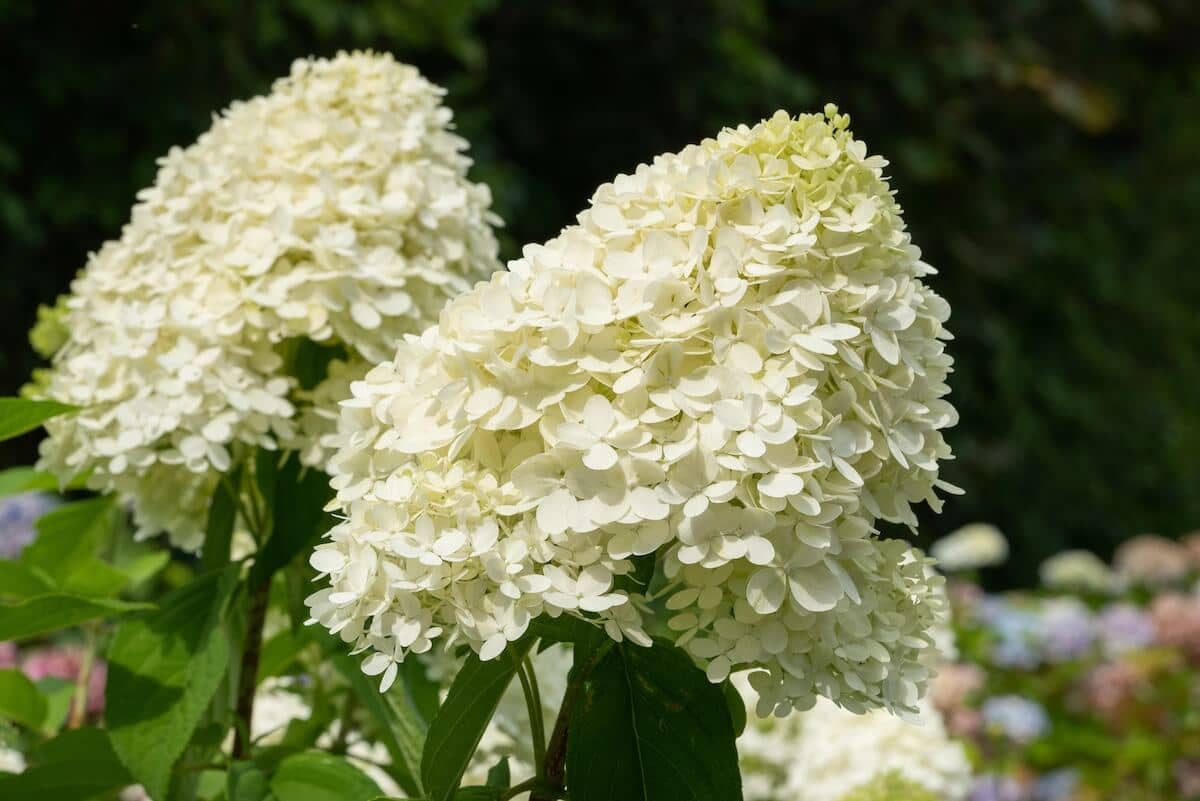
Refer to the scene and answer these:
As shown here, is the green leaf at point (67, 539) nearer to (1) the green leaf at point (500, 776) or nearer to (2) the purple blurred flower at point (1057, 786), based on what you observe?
(1) the green leaf at point (500, 776)

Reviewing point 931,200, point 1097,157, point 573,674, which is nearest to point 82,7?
point 573,674

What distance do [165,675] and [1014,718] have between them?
1.99 m

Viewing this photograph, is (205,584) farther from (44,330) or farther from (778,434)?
(778,434)

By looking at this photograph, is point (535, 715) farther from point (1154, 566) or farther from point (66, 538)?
point (1154, 566)

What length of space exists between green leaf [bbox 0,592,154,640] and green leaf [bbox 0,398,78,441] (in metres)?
0.11

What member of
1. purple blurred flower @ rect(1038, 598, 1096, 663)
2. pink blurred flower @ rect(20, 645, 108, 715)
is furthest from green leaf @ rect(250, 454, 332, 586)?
purple blurred flower @ rect(1038, 598, 1096, 663)

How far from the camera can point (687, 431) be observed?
0.69 m

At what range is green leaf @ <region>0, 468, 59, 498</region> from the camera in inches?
44.4

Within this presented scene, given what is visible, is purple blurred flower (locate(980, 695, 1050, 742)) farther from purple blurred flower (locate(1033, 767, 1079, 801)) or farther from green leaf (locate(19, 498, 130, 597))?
green leaf (locate(19, 498, 130, 597))

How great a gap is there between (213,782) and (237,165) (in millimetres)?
483

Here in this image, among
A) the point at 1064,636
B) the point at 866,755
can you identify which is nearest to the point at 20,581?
the point at 866,755

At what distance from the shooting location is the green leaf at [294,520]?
3.24 ft

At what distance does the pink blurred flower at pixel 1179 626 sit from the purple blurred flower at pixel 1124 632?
27 millimetres

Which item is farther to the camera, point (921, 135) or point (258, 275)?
point (921, 135)
